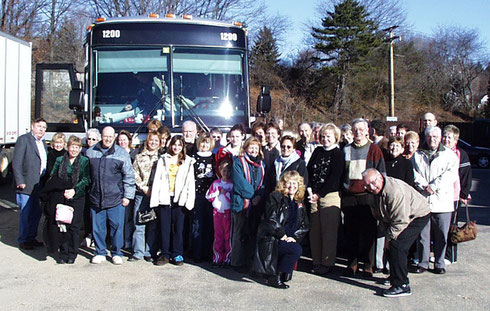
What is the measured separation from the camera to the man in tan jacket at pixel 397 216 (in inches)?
203

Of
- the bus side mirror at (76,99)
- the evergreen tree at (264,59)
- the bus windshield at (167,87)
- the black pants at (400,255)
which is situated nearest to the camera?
the black pants at (400,255)

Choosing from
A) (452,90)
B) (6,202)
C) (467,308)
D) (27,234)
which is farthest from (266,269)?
(452,90)

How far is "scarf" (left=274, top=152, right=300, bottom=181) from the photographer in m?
6.02

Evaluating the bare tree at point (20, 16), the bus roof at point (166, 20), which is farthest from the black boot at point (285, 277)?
the bare tree at point (20, 16)

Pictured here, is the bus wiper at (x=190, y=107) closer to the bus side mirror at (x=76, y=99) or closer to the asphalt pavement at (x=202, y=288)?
the bus side mirror at (x=76, y=99)

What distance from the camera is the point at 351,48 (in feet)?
130

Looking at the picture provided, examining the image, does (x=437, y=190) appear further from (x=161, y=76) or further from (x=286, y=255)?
(x=161, y=76)

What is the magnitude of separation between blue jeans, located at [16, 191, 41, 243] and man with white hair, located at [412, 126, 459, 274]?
5.20 meters

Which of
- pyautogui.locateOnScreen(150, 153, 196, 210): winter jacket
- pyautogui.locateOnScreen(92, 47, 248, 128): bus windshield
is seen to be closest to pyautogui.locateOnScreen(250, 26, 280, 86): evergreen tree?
pyautogui.locateOnScreen(92, 47, 248, 128): bus windshield

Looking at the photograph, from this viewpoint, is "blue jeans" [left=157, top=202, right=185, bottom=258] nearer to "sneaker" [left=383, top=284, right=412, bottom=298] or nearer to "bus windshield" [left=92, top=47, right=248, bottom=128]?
"bus windshield" [left=92, top=47, right=248, bottom=128]

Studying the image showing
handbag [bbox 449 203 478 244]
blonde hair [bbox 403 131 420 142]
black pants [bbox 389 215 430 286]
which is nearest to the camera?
black pants [bbox 389 215 430 286]

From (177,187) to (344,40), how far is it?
116ft

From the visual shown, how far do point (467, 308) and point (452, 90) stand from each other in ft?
166

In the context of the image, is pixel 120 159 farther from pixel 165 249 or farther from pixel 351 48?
pixel 351 48
